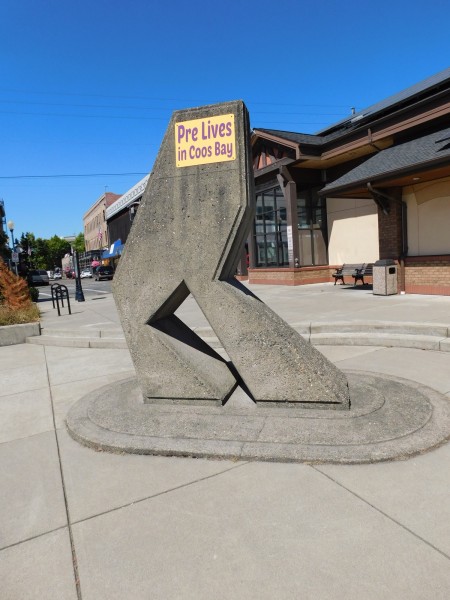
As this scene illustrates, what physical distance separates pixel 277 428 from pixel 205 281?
5.02 ft

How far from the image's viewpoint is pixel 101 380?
18.6 ft

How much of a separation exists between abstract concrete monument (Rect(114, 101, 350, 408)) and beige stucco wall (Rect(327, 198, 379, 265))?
13.4 metres

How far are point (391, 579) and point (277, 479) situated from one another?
1012mm

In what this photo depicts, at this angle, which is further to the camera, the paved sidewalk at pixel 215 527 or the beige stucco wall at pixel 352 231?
the beige stucco wall at pixel 352 231

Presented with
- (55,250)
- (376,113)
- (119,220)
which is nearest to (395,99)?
(376,113)

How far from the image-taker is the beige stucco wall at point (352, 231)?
1622 centimetres

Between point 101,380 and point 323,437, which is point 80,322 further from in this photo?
point 323,437

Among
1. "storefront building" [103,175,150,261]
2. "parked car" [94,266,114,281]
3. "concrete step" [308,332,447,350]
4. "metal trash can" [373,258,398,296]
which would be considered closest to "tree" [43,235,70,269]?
"storefront building" [103,175,150,261]

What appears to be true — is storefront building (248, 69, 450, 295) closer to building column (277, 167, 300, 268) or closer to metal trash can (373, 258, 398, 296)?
building column (277, 167, 300, 268)

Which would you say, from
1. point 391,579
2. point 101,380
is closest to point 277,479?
point 391,579

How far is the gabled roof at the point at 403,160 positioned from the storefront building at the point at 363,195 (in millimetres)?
40

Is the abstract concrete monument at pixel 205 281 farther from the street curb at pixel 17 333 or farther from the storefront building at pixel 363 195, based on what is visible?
the storefront building at pixel 363 195

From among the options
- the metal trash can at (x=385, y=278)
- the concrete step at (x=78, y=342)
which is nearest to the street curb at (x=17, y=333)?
the concrete step at (x=78, y=342)

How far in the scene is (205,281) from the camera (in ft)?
13.0
